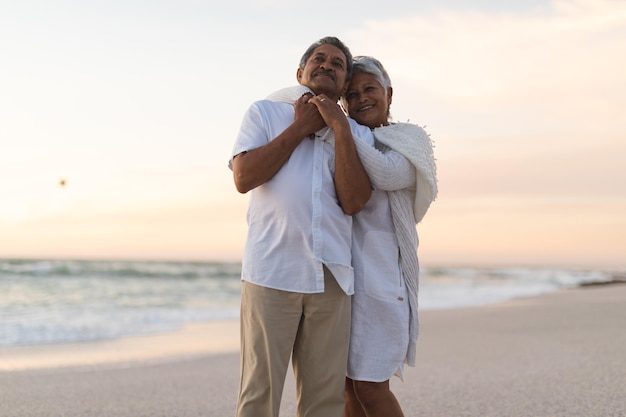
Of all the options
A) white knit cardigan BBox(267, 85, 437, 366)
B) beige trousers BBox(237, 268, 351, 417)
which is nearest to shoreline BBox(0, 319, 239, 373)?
beige trousers BBox(237, 268, 351, 417)

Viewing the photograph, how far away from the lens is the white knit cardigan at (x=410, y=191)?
2.78 metres

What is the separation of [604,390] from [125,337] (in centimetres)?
610

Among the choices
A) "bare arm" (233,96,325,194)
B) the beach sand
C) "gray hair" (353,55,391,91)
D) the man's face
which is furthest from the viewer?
the beach sand

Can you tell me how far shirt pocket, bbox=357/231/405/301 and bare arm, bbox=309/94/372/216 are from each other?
242 mm

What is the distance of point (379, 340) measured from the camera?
2.81m

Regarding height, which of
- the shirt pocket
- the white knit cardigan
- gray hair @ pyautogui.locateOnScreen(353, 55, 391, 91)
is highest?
gray hair @ pyautogui.locateOnScreen(353, 55, 391, 91)

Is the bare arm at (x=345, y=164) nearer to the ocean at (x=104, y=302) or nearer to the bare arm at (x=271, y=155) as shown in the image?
the bare arm at (x=271, y=155)

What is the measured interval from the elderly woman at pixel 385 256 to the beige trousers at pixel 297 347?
0.48 feet

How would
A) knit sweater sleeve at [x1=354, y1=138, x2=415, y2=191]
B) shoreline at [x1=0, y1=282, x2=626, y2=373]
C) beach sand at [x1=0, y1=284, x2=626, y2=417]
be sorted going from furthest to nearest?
shoreline at [x1=0, y1=282, x2=626, y2=373] → beach sand at [x1=0, y1=284, x2=626, y2=417] → knit sweater sleeve at [x1=354, y1=138, x2=415, y2=191]

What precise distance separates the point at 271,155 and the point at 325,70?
A: 0.49 metres

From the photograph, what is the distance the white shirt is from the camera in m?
2.55

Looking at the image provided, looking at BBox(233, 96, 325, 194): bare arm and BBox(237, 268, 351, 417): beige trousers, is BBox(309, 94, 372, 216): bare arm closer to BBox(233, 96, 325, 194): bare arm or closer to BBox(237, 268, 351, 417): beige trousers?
BBox(233, 96, 325, 194): bare arm

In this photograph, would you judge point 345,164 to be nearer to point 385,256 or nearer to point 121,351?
point 385,256

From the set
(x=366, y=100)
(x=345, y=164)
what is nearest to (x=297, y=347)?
(x=345, y=164)
